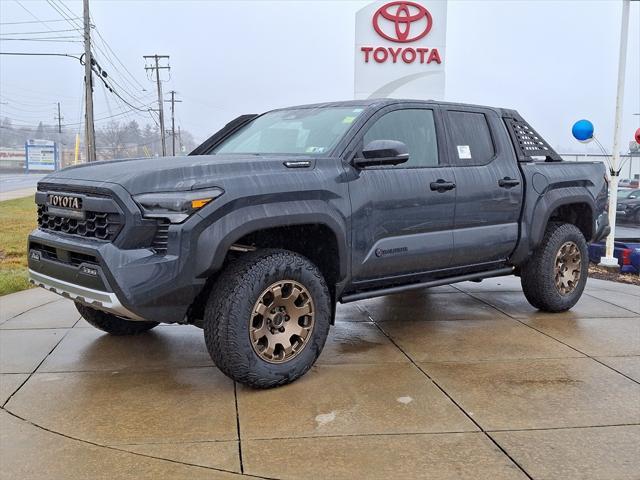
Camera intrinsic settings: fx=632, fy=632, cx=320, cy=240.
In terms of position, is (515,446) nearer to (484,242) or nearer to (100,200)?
(484,242)

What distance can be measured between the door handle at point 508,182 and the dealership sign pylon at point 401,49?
36.8ft

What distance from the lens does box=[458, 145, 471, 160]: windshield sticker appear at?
508 cm

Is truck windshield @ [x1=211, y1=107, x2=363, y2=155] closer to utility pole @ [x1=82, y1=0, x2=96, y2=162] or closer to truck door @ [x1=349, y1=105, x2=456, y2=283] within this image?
truck door @ [x1=349, y1=105, x2=456, y2=283]

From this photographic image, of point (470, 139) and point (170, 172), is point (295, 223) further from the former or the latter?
point (470, 139)

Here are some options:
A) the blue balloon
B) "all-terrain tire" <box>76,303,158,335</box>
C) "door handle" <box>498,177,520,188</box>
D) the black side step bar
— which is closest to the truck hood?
the black side step bar

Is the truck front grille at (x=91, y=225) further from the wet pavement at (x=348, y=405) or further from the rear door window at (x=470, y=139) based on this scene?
the rear door window at (x=470, y=139)

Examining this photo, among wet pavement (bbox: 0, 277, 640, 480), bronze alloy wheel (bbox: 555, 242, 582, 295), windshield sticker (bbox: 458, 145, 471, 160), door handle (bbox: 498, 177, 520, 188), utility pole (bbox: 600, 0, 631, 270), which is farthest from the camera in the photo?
utility pole (bbox: 600, 0, 631, 270)

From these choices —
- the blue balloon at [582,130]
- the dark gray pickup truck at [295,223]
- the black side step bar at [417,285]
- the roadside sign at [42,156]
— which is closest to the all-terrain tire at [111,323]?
the dark gray pickup truck at [295,223]

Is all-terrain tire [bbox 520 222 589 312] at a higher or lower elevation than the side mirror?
lower

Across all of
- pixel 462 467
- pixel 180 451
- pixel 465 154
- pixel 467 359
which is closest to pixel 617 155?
pixel 465 154

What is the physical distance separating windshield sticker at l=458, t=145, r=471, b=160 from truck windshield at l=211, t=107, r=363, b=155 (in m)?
0.98

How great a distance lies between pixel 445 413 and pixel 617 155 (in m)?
7.46

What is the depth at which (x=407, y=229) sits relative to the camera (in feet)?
15.0

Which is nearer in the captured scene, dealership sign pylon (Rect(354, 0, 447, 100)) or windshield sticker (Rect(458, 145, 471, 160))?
windshield sticker (Rect(458, 145, 471, 160))
